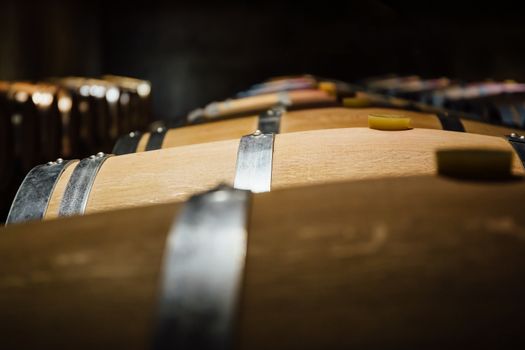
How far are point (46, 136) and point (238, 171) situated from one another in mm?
3304

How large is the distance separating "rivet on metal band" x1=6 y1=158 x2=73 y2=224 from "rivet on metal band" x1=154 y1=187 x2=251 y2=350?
872 millimetres

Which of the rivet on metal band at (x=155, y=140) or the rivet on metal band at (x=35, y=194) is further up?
the rivet on metal band at (x=155, y=140)

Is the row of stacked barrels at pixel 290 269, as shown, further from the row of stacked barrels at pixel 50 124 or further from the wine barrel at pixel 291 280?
the row of stacked barrels at pixel 50 124

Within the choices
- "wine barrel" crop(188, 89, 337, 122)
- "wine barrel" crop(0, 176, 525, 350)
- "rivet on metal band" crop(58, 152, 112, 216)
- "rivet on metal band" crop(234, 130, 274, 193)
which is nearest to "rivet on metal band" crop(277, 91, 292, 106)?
"wine barrel" crop(188, 89, 337, 122)

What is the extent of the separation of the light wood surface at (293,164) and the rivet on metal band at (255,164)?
0.02 metres

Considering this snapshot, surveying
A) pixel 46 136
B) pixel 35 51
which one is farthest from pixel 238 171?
pixel 35 51

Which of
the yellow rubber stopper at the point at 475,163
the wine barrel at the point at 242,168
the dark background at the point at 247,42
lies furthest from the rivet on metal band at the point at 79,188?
the dark background at the point at 247,42

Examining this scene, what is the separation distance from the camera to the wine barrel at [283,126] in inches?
97.0

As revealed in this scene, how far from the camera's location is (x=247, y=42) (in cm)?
1084

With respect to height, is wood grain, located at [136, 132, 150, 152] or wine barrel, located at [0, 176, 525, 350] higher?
wood grain, located at [136, 132, 150, 152]

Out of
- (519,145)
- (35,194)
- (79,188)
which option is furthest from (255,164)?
(519,145)

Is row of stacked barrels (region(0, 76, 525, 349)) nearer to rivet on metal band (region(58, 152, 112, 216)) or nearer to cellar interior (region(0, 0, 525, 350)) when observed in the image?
cellar interior (region(0, 0, 525, 350))

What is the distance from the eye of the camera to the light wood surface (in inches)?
64.7

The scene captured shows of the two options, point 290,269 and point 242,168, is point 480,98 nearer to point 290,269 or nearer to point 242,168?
point 242,168
